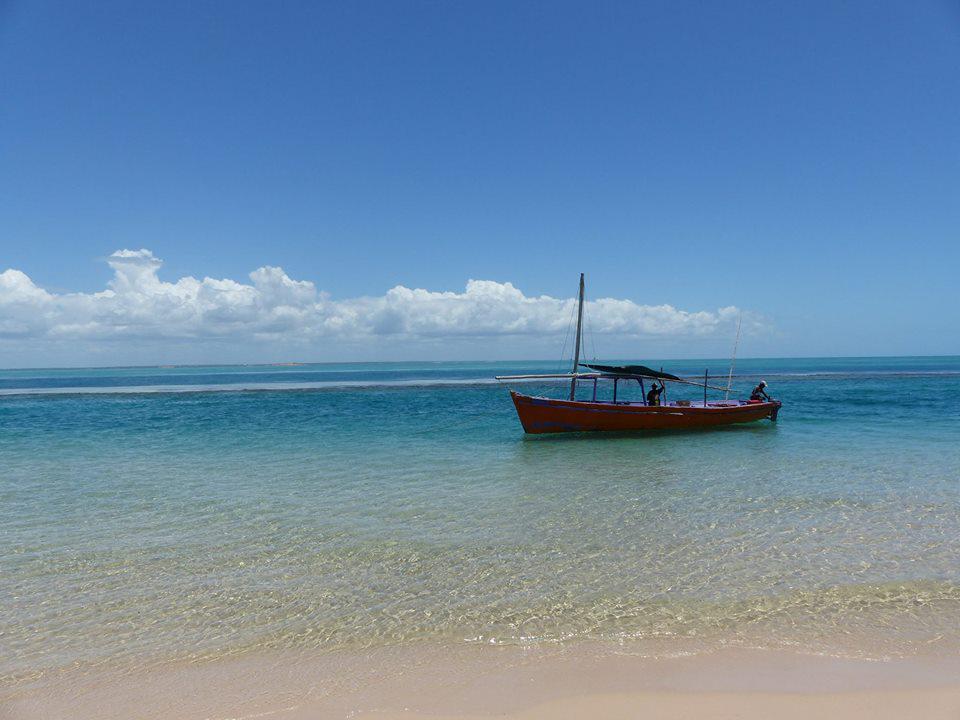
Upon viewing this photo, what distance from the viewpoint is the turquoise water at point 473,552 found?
675 cm

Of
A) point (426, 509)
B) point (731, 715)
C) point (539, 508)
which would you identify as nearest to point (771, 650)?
point (731, 715)

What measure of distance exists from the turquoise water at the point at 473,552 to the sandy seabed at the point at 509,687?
1.02 ft

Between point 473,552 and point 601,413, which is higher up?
point 601,413

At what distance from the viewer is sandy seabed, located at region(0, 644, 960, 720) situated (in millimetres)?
5203

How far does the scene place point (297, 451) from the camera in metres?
21.4

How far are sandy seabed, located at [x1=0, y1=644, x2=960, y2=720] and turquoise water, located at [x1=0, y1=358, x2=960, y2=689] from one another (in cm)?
31

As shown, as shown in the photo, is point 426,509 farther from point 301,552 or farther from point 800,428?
point 800,428

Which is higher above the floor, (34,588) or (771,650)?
(771,650)

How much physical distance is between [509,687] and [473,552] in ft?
12.9

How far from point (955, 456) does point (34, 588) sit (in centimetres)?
2287

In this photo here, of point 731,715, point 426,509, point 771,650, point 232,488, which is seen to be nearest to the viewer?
point 731,715

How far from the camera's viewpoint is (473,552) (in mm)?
9523

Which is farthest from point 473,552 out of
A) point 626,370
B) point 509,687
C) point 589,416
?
point 626,370

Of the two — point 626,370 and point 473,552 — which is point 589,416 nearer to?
point 626,370
